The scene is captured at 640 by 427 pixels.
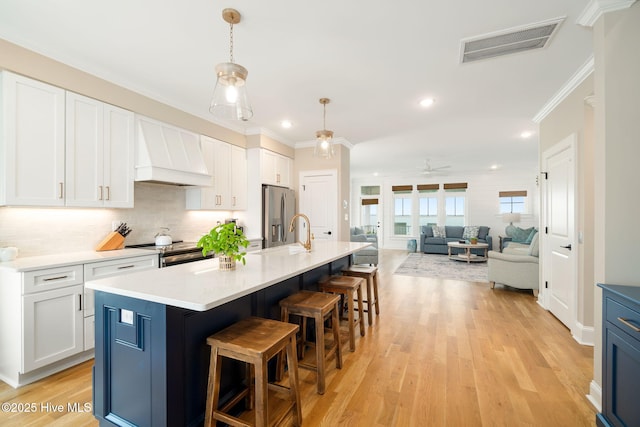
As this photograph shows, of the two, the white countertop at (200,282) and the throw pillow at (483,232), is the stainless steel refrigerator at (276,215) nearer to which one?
the white countertop at (200,282)

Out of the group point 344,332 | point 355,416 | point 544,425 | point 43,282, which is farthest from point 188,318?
point 544,425

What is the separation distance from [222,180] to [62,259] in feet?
7.09

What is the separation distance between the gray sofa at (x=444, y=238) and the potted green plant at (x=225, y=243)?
804 cm

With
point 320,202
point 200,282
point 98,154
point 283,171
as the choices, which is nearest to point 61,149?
point 98,154

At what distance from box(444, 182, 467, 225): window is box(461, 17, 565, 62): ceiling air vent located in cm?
763

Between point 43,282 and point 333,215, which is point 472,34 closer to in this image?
point 333,215

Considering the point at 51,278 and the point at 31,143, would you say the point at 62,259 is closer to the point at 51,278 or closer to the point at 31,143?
the point at 51,278

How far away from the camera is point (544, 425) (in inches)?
68.6

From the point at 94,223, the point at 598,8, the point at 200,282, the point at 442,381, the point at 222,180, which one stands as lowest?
the point at 442,381

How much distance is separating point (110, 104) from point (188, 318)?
2.58m

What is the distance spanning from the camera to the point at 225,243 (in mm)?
1922

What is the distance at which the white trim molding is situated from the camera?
1.81m

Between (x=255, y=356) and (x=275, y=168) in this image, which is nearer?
(x=255, y=356)

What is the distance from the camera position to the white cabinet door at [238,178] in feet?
14.7
